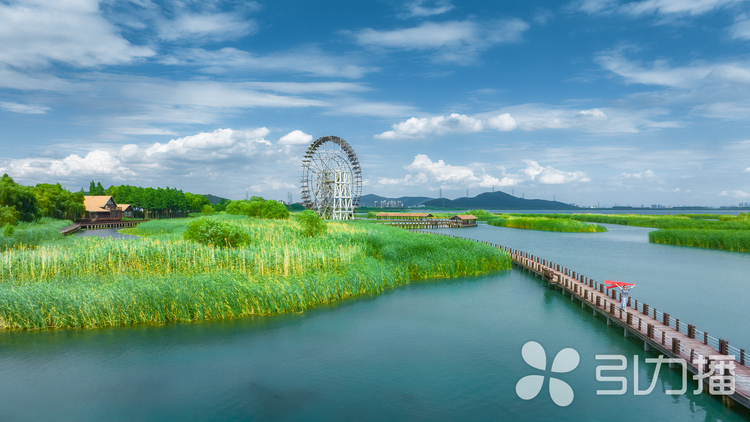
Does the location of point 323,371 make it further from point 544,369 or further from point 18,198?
point 18,198

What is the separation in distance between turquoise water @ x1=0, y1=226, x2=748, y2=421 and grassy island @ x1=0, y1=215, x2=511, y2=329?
755 mm

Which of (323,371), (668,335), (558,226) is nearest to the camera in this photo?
(323,371)

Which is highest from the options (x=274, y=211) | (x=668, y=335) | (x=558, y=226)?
(x=274, y=211)

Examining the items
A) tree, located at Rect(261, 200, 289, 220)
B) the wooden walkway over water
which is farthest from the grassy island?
tree, located at Rect(261, 200, 289, 220)

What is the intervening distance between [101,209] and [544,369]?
9192cm

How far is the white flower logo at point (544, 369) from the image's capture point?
36.6 ft

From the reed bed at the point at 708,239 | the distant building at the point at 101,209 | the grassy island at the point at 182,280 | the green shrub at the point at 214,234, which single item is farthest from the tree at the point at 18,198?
the reed bed at the point at 708,239

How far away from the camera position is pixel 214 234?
82.8ft

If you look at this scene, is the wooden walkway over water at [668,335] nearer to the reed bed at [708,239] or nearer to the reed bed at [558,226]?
the reed bed at [708,239]

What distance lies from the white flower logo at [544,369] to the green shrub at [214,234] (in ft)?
Result: 60.1

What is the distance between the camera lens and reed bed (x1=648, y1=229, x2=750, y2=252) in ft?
134

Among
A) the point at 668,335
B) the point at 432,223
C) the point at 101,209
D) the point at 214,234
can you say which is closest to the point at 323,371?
the point at 668,335

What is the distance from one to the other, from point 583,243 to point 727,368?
140 ft

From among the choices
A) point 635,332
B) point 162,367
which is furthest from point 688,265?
point 162,367
